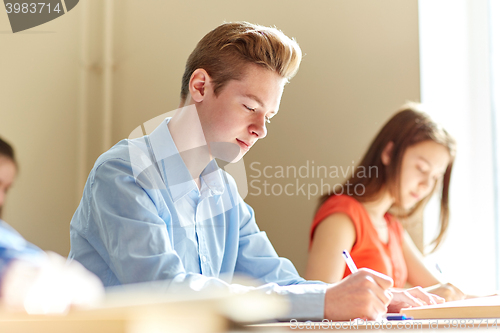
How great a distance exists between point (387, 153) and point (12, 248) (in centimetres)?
86

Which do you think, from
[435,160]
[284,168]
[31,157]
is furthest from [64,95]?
[435,160]

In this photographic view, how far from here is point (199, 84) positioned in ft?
2.57

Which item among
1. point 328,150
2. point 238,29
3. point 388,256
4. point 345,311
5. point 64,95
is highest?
point 238,29

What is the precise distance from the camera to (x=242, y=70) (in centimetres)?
74

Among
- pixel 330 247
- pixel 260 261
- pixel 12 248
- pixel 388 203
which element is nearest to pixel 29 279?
pixel 12 248

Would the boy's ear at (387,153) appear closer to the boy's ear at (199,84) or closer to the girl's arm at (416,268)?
the girl's arm at (416,268)

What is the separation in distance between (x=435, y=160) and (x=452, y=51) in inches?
12.5

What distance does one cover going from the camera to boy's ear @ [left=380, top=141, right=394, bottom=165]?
1.10 m

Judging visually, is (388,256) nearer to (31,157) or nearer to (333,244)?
(333,244)

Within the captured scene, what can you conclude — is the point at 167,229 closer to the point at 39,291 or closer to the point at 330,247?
the point at 39,291

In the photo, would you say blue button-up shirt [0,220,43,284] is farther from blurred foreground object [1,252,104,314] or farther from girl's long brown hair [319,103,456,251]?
girl's long brown hair [319,103,456,251]

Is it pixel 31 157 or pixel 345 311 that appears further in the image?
pixel 31 157

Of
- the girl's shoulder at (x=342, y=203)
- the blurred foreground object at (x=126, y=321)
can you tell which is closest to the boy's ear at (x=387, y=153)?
the girl's shoulder at (x=342, y=203)

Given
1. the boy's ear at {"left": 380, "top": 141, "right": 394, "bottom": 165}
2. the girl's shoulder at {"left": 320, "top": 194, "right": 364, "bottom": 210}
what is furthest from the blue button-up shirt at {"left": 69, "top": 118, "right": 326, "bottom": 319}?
the boy's ear at {"left": 380, "top": 141, "right": 394, "bottom": 165}
